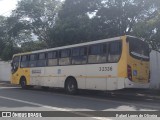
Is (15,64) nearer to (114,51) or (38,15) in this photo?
(38,15)

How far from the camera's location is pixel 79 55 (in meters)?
18.6

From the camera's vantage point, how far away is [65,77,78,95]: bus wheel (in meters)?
18.9

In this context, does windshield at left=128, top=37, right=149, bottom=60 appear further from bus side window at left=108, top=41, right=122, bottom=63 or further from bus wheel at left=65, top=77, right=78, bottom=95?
bus wheel at left=65, top=77, right=78, bottom=95

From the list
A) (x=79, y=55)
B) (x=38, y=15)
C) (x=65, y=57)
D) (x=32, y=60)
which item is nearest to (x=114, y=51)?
(x=79, y=55)

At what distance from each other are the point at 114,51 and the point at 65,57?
14.9 feet

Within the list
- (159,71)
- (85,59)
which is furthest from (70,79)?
(159,71)

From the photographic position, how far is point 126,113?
1111 cm

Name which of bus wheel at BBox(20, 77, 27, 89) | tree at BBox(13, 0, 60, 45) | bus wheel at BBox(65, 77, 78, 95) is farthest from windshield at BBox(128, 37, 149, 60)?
tree at BBox(13, 0, 60, 45)

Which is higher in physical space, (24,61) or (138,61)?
(24,61)

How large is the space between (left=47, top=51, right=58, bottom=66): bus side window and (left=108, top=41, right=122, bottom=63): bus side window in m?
5.26

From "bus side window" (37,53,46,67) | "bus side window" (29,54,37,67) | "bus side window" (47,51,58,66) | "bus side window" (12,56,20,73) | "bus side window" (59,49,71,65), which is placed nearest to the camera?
"bus side window" (59,49,71,65)

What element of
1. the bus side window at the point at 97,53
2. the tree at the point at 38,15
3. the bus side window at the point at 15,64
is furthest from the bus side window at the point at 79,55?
the tree at the point at 38,15

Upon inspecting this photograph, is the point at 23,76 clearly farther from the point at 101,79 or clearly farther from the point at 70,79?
the point at 101,79

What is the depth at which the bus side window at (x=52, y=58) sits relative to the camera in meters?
20.7
